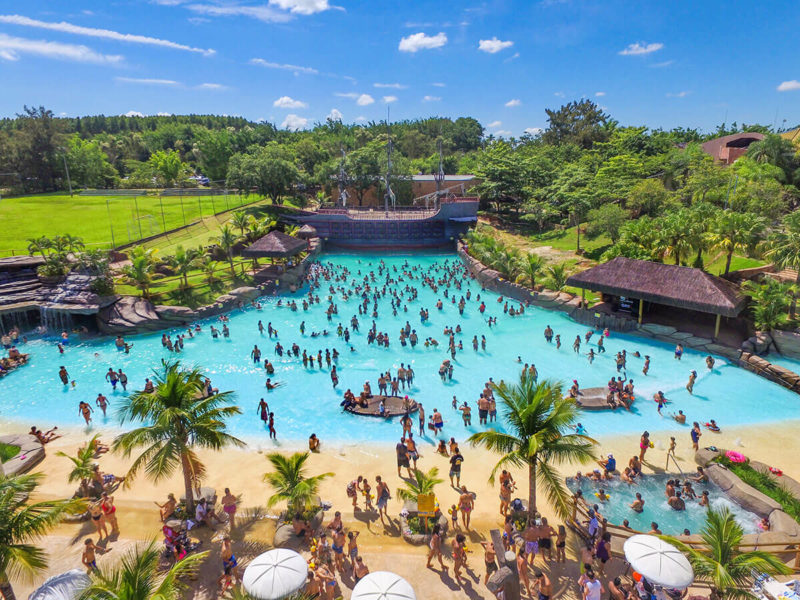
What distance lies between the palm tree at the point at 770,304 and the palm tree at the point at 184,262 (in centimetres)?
3238

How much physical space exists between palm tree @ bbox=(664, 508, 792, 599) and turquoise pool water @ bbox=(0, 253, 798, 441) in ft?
28.4

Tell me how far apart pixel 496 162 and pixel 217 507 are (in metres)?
47.6

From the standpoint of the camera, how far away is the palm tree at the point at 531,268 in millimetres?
31344

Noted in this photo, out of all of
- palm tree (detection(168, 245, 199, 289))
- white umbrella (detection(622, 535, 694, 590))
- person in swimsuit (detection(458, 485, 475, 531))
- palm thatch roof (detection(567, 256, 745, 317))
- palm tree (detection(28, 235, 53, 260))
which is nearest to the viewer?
white umbrella (detection(622, 535, 694, 590))

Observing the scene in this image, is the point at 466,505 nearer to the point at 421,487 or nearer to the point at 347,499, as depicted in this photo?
the point at 421,487

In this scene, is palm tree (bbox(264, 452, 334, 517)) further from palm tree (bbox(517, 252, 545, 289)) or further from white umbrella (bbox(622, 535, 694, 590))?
palm tree (bbox(517, 252, 545, 289))

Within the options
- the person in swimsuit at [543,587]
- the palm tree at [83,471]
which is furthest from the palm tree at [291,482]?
the palm tree at [83,471]

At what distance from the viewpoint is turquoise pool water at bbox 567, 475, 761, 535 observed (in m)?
12.3

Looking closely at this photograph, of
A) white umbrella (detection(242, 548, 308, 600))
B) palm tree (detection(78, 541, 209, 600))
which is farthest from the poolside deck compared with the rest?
palm tree (detection(78, 541, 209, 600))

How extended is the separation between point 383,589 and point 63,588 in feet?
18.3

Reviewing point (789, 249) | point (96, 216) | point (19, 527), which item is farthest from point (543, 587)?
point (96, 216)

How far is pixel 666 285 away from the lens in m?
23.8

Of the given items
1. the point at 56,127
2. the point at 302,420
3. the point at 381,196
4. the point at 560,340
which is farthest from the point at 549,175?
the point at 56,127

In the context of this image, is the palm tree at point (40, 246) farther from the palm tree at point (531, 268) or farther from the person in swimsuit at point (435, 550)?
the person in swimsuit at point (435, 550)
